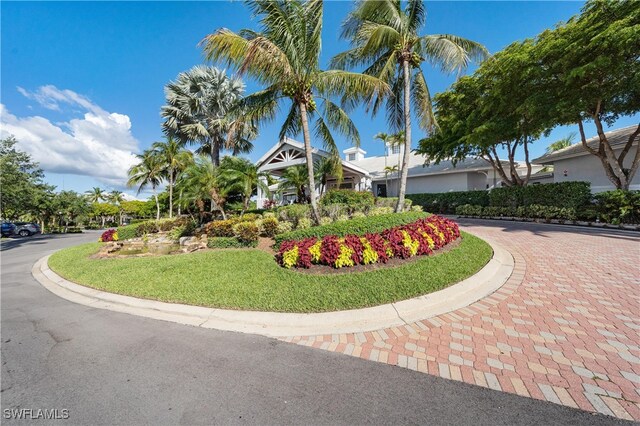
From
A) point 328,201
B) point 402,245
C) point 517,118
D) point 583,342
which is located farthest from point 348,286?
point 517,118

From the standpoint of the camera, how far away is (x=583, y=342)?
301 cm

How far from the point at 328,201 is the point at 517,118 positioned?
11524mm

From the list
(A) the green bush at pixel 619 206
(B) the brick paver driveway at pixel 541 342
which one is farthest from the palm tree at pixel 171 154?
(A) the green bush at pixel 619 206

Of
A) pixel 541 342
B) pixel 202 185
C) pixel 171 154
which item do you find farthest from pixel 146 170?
pixel 541 342

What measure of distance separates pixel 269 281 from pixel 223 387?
9.47ft

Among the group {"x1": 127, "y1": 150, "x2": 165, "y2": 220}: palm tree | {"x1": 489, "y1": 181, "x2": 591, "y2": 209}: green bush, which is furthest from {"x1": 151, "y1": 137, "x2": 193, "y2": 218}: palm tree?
{"x1": 489, "y1": 181, "x2": 591, "y2": 209}: green bush

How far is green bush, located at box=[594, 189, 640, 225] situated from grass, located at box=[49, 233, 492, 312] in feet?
26.7

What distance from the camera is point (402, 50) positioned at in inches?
378

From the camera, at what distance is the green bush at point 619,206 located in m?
9.87

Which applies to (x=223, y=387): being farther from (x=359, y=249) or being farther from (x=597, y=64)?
(x=597, y=64)

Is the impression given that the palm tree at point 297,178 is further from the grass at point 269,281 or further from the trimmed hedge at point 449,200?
the trimmed hedge at point 449,200

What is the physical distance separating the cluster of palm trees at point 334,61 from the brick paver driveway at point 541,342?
19.0ft

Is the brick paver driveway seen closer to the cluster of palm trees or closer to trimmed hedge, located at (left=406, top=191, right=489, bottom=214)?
the cluster of palm trees

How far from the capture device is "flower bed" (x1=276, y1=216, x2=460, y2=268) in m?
5.81
